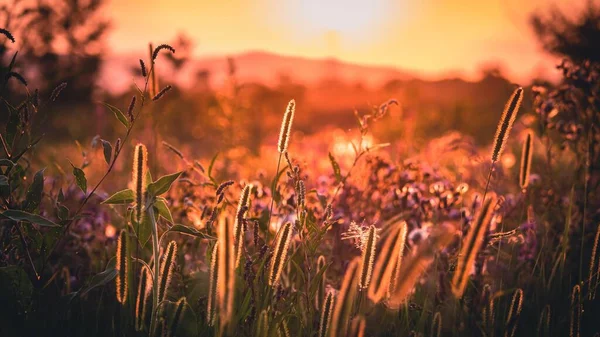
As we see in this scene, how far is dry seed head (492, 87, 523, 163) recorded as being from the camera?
5.05 feet

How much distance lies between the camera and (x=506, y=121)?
1586 millimetres

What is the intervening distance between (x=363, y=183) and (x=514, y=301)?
1.87 meters

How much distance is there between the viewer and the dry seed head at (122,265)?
4.73 feet

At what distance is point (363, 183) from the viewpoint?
3.54 m

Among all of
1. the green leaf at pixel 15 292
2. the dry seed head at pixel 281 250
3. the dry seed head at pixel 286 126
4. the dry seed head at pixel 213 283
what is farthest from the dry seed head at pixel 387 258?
the green leaf at pixel 15 292

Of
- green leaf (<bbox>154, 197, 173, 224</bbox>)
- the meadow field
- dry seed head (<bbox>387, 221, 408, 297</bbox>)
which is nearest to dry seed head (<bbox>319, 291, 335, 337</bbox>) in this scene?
the meadow field

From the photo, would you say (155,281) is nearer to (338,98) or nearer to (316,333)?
(316,333)

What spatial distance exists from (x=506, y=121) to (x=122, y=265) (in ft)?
3.95

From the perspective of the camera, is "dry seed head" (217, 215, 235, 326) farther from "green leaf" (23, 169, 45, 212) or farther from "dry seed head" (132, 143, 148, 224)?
"green leaf" (23, 169, 45, 212)

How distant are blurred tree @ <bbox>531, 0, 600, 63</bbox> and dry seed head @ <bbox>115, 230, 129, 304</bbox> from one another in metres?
11.9

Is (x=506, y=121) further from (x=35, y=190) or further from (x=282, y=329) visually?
(x=35, y=190)

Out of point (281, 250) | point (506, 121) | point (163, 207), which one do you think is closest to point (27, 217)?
point (163, 207)

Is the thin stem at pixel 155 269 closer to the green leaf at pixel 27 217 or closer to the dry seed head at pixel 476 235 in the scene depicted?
the green leaf at pixel 27 217

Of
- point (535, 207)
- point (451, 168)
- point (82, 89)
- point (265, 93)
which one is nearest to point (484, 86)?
point (265, 93)
